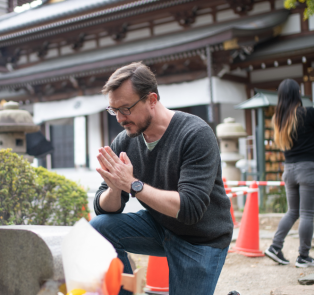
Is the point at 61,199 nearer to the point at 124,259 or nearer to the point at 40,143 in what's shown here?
the point at 124,259

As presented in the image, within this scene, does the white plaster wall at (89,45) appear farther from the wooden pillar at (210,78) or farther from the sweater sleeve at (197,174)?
the sweater sleeve at (197,174)

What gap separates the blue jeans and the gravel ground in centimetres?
127

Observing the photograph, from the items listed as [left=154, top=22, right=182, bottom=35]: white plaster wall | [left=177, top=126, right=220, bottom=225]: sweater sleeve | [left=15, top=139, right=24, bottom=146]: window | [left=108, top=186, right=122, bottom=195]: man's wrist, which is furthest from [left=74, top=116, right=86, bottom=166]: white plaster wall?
[left=177, top=126, right=220, bottom=225]: sweater sleeve

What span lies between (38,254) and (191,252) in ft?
2.61

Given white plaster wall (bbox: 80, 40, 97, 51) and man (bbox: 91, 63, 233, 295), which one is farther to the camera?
white plaster wall (bbox: 80, 40, 97, 51)

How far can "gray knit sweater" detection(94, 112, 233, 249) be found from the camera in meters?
1.81

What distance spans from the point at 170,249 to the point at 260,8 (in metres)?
8.71

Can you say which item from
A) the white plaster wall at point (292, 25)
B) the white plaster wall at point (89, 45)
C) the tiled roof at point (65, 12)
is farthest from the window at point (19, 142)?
the white plaster wall at point (89, 45)

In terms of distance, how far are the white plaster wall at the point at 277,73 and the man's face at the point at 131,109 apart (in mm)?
8095

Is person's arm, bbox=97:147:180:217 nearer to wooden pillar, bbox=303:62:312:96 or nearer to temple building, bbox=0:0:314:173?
temple building, bbox=0:0:314:173

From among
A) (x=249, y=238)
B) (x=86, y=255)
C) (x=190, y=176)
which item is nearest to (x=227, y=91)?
(x=249, y=238)

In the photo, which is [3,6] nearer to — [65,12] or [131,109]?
[65,12]

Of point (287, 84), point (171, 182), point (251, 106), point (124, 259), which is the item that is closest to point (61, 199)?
point (124, 259)

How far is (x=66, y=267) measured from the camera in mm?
1340
